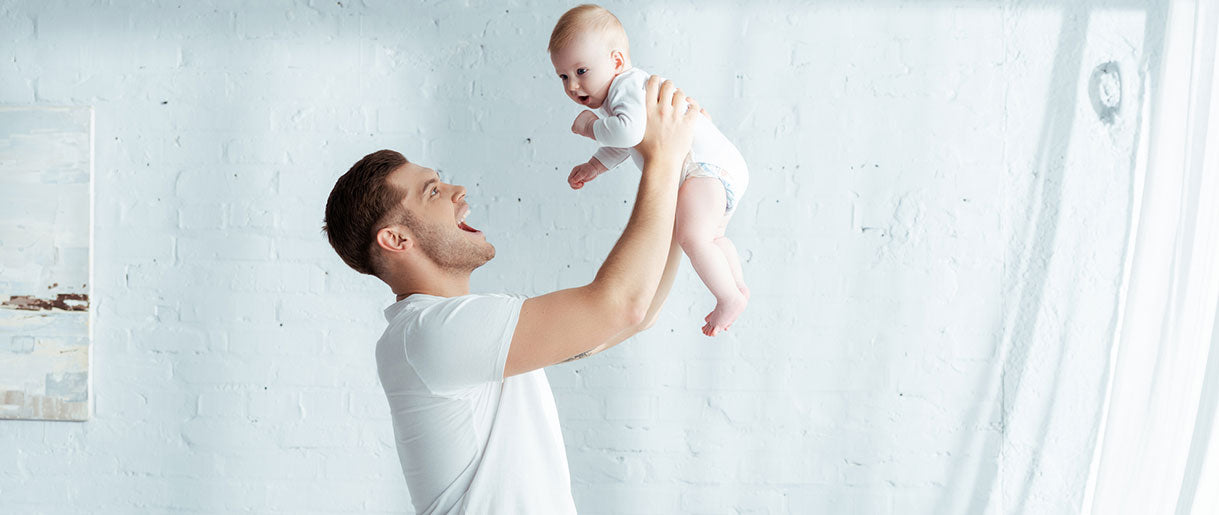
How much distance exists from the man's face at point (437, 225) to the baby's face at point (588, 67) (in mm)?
275

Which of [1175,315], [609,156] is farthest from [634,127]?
[1175,315]

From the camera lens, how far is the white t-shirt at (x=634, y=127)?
1.32m

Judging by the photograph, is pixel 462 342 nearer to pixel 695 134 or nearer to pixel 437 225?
pixel 437 225

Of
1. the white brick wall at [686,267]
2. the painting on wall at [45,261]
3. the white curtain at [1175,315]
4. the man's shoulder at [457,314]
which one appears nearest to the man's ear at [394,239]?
the man's shoulder at [457,314]

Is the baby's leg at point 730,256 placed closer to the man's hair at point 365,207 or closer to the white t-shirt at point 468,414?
the white t-shirt at point 468,414

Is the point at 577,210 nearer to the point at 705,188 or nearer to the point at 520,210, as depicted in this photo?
the point at 520,210

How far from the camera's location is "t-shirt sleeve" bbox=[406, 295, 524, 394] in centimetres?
123

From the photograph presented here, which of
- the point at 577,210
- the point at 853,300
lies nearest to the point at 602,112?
the point at 577,210

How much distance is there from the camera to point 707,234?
1.42m

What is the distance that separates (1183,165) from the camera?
177 cm

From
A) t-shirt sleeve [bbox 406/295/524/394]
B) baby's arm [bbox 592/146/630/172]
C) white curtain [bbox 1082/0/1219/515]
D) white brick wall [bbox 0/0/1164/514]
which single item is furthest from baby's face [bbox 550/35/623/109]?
white curtain [bbox 1082/0/1219/515]

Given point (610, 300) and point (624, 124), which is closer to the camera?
point (610, 300)

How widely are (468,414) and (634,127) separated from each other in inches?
19.6

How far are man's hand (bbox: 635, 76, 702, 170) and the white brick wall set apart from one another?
0.76 metres
